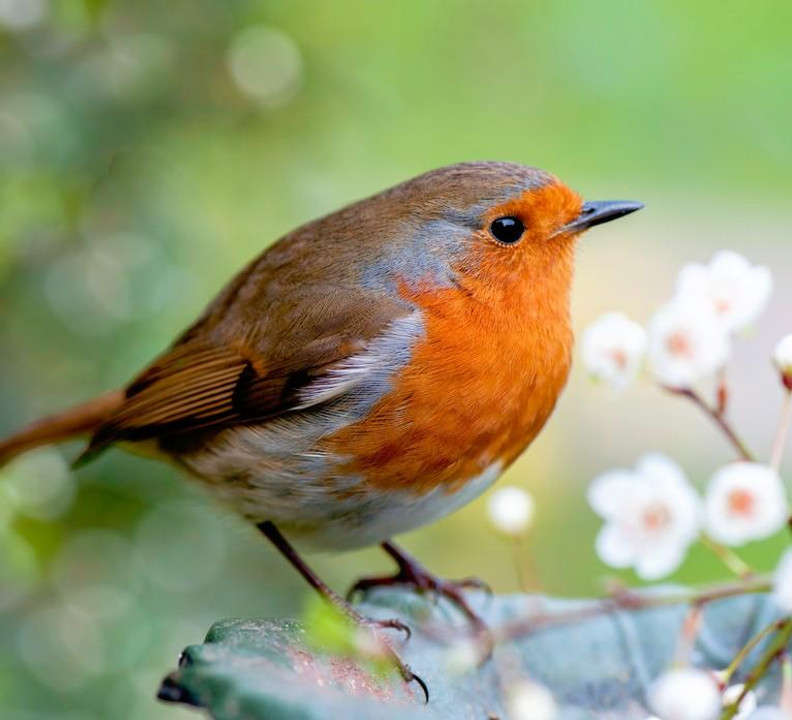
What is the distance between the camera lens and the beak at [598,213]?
98.7 inches

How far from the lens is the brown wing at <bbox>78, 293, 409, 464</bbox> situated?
2.53 meters

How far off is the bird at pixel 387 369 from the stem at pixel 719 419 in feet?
2.43

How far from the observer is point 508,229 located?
2588 millimetres

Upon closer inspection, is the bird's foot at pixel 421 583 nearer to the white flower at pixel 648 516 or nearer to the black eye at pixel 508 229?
the black eye at pixel 508 229

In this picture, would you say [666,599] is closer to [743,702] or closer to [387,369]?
[743,702]

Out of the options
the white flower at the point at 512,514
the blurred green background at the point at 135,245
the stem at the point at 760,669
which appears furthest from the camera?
the blurred green background at the point at 135,245

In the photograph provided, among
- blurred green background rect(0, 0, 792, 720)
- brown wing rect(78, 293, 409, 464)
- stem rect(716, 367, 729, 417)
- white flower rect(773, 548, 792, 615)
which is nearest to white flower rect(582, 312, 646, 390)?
stem rect(716, 367, 729, 417)

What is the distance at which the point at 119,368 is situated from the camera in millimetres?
3230

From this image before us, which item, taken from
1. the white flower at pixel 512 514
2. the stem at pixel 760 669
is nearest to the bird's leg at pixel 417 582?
the white flower at pixel 512 514

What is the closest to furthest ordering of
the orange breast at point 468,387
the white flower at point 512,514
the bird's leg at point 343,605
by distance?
1. the bird's leg at point 343,605
2. the white flower at point 512,514
3. the orange breast at point 468,387

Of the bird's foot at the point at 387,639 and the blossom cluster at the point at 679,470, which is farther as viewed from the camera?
the bird's foot at the point at 387,639

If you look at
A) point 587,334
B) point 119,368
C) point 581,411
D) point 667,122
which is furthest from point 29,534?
point 667,122

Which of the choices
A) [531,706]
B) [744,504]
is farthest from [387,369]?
[744,504]

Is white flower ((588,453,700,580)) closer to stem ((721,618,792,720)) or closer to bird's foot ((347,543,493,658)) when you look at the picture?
stem ((721,618,792,720))
